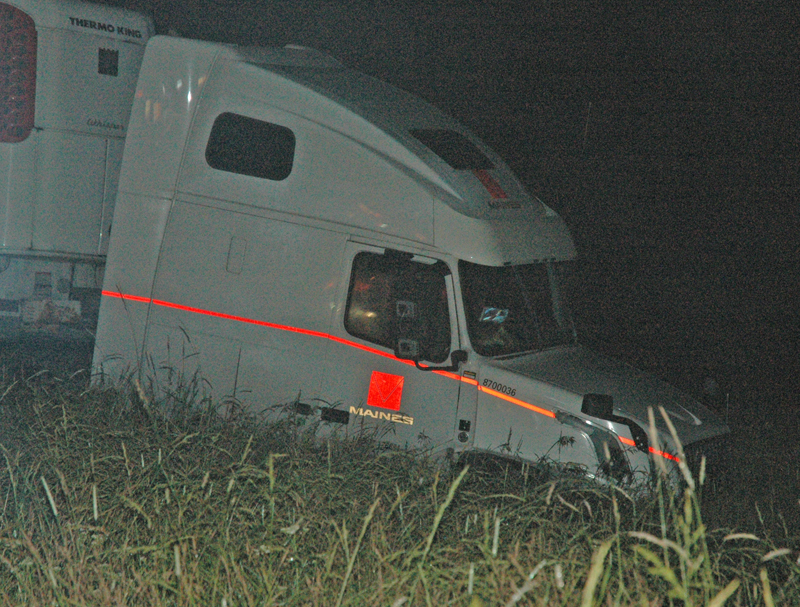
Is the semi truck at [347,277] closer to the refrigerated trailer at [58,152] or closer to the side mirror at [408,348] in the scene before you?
the side mirror at [408,348]

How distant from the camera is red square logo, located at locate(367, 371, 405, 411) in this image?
6.18m

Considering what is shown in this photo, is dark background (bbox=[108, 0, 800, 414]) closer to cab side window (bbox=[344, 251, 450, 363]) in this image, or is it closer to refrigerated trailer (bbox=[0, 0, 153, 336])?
refrigerated trailer (bbox=[0, 0, 153, 336])

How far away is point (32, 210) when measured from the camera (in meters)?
8.24

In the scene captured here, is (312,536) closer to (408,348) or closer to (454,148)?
(408,348)

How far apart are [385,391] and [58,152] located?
4089 millimetres

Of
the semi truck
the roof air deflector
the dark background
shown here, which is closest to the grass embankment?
the semi truck

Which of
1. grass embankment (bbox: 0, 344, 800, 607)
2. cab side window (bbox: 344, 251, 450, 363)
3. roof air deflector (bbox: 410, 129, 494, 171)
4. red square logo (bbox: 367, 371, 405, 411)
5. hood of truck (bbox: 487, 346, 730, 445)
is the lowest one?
grass embankment (bbox: 0, 344, 800, 607)

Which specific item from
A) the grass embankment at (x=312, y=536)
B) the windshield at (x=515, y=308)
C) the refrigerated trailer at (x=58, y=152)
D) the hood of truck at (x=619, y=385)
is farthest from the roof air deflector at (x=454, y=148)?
the refrigerated trailer at (x=58, y=152)

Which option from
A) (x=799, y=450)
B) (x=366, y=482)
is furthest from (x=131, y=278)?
(x=799, y=450)

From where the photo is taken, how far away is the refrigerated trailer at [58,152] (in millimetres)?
8109

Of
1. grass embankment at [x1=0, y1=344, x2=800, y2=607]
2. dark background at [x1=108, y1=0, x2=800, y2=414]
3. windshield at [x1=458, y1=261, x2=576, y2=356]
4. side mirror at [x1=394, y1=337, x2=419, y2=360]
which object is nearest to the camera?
grass embankment at [x1=0, y1=344, x2=800, y2=607]

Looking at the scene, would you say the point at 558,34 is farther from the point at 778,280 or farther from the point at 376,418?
the point at 376,418

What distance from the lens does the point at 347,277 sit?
246 inches

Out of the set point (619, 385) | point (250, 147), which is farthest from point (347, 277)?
point (619, 385)
